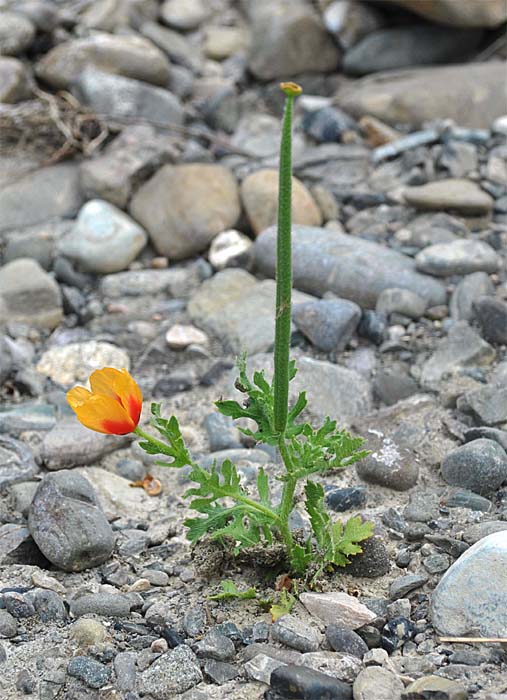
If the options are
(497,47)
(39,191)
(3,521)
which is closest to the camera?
(3,521)

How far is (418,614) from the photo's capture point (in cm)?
220

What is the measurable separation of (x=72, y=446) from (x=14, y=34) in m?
3.91

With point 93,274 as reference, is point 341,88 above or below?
above

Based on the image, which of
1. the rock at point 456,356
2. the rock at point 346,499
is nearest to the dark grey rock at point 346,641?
the rock at point 346,499

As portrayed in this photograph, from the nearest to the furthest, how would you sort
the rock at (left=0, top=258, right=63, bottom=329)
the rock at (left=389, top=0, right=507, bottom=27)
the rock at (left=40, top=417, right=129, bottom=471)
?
the rock at (left=40, top=417, right=129, bottom=471) < the rock at (left=0, top=258, right=63, bottom=329) < the rock at (left=389, top=0, right=507, bottom=27)

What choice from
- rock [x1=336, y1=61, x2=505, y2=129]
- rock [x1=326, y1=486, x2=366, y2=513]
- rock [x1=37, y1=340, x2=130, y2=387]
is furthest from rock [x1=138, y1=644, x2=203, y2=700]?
rock [x1=336, y1=61, x2=505, y2=129]

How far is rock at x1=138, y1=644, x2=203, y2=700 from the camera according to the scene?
203 centimetres

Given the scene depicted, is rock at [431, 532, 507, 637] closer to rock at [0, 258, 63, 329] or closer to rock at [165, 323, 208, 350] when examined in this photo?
rock at [165, 323, 208, 350]

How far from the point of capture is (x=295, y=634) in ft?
6.93

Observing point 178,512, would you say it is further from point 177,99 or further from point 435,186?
point 177,99

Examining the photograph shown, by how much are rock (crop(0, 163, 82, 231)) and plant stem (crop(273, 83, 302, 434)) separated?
137 inches

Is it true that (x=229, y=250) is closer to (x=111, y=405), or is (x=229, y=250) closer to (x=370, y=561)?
Answer: (x=370, y=561)

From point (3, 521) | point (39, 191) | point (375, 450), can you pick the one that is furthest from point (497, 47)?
point (3, 521)

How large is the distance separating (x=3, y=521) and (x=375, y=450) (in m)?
1.13
